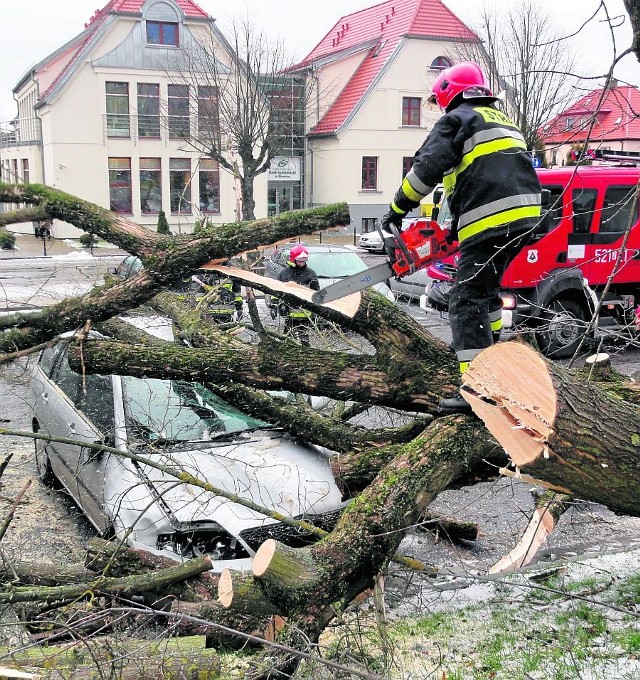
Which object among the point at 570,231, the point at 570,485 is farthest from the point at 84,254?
the point at 570,485

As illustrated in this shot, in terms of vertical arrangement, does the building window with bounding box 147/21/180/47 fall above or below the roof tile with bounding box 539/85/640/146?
above

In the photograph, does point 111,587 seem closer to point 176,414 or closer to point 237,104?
point 176,414

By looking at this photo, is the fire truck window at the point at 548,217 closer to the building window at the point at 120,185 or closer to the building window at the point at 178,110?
the building window at the point at 178,110

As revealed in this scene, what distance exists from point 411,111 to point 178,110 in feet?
31.7

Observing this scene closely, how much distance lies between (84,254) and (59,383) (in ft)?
62.1

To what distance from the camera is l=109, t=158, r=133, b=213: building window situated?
93.8ft

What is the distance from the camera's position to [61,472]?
5582mm

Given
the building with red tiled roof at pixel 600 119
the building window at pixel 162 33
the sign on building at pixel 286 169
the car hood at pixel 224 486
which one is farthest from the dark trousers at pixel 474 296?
the sign on building at pixel 286 169

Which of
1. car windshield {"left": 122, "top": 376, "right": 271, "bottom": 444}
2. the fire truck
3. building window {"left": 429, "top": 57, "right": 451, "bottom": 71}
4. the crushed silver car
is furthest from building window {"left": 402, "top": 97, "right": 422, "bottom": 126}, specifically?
car windshield {"left": 122, "top": 376, "right": 271, "bottom": 444}

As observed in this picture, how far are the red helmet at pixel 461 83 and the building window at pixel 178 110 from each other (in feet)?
80.0

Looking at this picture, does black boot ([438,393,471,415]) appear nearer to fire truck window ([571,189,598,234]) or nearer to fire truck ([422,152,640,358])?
fire truck ([422,152,640,358])

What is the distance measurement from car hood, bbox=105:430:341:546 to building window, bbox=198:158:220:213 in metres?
25.4

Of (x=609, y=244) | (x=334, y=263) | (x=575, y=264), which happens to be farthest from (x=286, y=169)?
(x=575, y=264)

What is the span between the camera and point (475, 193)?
12.3 feet
